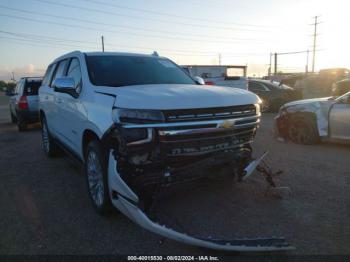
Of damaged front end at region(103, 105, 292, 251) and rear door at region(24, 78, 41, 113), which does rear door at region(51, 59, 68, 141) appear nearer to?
damaged front end at region(103, 105, 292, 251)

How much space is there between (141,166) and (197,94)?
0.96 metres

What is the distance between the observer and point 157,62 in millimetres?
4949

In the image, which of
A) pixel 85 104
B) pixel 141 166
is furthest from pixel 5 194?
pixel 141 166

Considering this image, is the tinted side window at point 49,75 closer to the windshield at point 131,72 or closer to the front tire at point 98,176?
the windshield at point 131,72

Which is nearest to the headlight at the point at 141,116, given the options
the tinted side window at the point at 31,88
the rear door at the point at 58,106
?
the rear door at the point at 58,106

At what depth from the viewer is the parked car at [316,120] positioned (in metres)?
6.68

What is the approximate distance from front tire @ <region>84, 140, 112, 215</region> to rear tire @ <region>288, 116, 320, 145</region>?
5452mm

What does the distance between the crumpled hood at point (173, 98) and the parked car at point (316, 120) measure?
4076mm

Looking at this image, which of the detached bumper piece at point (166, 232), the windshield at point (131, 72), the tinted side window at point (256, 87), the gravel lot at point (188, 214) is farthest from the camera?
the tinted side window at point (256, 87)

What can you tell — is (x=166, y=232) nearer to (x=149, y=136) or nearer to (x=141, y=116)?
(x=149, y=136)

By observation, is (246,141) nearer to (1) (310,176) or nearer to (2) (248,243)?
(2) (248,243)

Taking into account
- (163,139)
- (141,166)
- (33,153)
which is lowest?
(33,153)

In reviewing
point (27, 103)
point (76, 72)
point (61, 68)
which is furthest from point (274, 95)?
point (76, 72)

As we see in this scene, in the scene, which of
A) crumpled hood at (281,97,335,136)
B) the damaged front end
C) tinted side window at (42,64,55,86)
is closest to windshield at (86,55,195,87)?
the damaged front end
